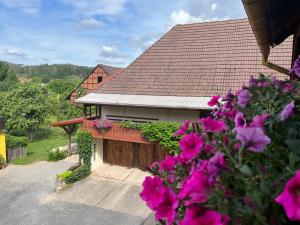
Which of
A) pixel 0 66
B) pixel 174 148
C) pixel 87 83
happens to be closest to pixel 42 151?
pixel 87 83

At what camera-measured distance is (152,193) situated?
97 cm

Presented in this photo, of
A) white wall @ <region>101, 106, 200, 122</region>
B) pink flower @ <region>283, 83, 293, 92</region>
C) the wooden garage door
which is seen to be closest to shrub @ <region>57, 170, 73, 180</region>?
the wooden garage door

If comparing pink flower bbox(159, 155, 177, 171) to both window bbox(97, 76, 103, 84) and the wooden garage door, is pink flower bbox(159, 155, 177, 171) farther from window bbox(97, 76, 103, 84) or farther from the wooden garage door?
window bbox(97, 76, 103, 84)

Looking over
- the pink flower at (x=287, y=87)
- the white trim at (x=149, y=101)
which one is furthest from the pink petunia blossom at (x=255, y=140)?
the white trim at (x=149, y=101)

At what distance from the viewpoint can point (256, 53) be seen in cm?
1516

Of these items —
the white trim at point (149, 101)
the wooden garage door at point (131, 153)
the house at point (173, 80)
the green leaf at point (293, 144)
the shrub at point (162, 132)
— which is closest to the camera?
the green leaf at point (293, 144)

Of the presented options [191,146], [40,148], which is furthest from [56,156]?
[191,146]

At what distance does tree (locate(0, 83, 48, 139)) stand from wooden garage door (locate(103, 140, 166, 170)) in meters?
12.2

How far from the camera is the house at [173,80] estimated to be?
14625 millimetres

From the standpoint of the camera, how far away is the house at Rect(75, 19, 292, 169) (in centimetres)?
1462

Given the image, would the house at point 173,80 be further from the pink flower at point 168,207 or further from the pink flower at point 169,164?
the pink flower at point 168,207

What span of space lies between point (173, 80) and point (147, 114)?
228 centimetres

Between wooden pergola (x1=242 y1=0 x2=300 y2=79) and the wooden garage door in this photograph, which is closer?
wooden pergola (x1=242 y1=0 x2=300 y2=79)

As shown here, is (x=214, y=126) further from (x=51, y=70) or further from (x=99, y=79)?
(x=51, y=70)
